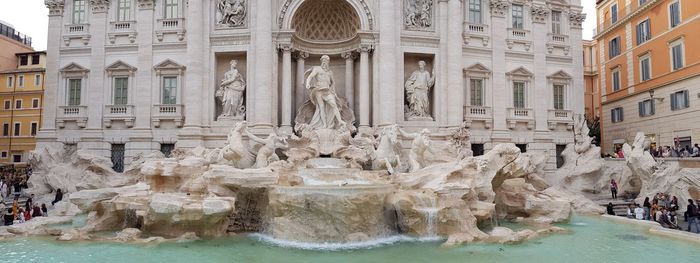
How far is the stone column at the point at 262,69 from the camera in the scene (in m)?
21.9

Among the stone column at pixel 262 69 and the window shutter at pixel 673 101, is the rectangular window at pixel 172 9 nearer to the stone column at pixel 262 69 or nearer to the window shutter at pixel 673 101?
the stone column at pixel 262 69

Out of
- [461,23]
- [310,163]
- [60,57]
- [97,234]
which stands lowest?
[97,234]

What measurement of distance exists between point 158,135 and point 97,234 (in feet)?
31.5

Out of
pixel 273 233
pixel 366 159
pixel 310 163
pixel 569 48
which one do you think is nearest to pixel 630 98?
pixel 569 48

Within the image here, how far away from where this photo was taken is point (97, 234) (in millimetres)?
14258

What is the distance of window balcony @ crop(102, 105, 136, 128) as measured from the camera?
2339 centimetres

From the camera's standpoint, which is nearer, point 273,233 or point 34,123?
point 273,233

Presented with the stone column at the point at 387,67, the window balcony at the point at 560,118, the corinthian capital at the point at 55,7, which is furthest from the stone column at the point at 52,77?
the window balcony at the point at 560,118

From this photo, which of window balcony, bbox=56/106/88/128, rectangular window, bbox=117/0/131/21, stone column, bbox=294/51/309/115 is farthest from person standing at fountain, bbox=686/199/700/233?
window balcony, bbox=56/106/88/128

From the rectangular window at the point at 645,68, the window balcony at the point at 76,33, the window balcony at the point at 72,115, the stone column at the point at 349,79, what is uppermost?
the window balcony at the point at 76,33

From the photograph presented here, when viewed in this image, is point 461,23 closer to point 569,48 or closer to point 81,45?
point 569,48

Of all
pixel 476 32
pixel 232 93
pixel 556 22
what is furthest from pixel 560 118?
pixel 232 93

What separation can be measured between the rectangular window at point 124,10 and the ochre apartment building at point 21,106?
18.9m

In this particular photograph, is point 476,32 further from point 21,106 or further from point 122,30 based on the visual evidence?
point 21,106
